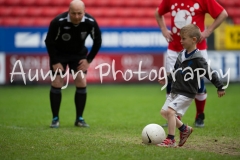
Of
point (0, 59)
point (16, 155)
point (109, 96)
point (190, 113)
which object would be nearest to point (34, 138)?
point (16, 155)

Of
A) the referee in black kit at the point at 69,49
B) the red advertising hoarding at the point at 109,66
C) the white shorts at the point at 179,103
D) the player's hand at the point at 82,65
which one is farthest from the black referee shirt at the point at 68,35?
the red advertising hoarding at the point at 109,66

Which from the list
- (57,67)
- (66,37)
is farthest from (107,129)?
(66,37)

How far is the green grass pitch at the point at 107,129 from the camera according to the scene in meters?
5.93

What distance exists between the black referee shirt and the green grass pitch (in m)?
1.27

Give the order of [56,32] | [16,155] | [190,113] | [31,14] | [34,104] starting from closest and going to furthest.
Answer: [16,155]
[56,32]
[190,113]
[34,104]
[31,14]

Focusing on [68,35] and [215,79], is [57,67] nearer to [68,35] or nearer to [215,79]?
[68,35]

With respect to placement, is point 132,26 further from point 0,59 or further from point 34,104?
point 34,104

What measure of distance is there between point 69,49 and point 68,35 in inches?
9.9

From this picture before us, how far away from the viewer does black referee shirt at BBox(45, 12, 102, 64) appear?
8.35m

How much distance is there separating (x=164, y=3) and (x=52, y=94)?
2430 mm

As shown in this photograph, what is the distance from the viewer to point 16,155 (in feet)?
19.2

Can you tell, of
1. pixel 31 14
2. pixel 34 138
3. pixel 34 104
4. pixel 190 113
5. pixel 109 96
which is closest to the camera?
pixel 34 138

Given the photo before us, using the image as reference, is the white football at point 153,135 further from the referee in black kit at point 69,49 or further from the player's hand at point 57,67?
the player's hand at point 57,67

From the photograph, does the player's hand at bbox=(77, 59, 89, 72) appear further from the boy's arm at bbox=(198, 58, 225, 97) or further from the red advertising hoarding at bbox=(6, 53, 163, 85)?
the red advertising hoarding at bbox=(6, 53, 163, 85)
